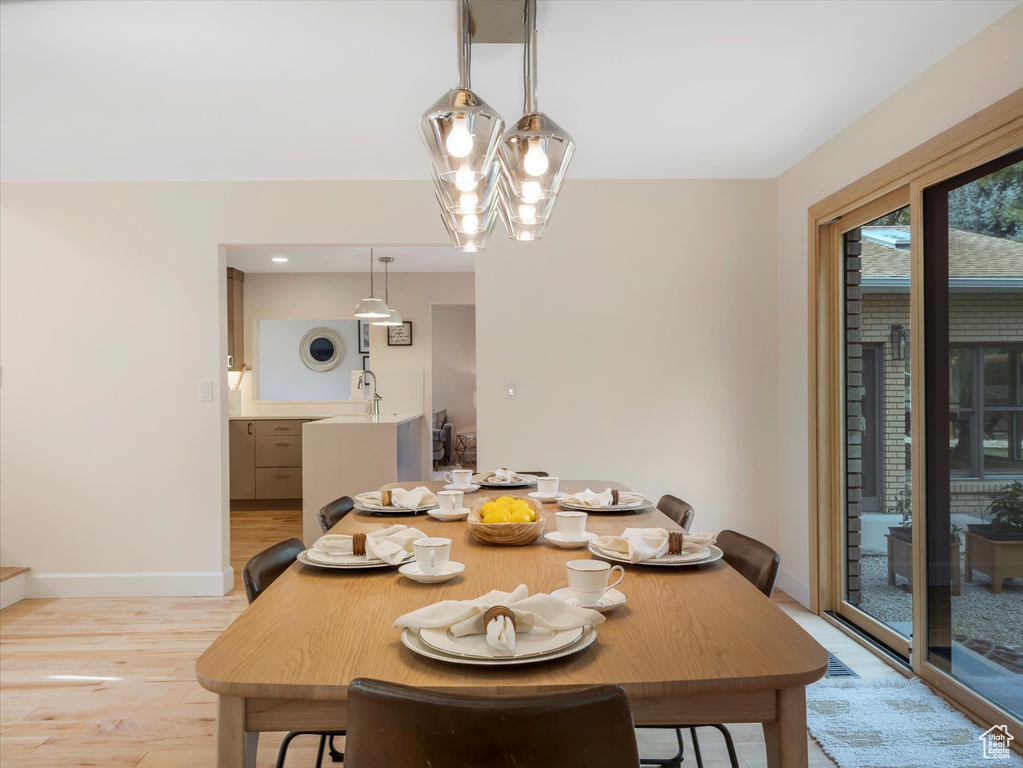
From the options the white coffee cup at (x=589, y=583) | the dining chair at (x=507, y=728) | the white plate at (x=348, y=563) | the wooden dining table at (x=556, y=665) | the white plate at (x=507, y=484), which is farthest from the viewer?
the white plate at (x=507, y=484)

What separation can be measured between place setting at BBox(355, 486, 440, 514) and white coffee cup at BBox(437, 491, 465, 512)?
5.5 inches

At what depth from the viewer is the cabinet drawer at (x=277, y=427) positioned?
23.2 feet

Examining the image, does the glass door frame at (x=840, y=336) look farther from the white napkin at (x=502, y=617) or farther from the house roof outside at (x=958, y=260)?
the white napkin at (x=502, y=617)

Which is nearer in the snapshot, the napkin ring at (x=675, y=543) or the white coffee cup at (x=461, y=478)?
the napkin ring at (x=675, y=543)

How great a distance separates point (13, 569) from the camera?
13.8 feet

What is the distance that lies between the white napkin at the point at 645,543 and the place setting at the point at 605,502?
1.58 feet

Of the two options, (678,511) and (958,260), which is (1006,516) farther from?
(678,511)

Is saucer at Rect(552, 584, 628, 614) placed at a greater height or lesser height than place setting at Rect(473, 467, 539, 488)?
lesser

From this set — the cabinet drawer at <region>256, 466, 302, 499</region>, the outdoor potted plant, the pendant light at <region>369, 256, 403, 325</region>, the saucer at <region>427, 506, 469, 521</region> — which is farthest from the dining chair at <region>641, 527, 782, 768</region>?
the cabinet drawer at <region>256, 466, 302, 499</region>

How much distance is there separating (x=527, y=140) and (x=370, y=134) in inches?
73.7

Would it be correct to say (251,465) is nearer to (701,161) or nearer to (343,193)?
(343,193)

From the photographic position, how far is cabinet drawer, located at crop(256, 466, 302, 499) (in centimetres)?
709

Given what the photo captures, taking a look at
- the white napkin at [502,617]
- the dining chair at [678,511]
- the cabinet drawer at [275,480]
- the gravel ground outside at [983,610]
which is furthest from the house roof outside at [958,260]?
the cabinet drawer at [275,480]

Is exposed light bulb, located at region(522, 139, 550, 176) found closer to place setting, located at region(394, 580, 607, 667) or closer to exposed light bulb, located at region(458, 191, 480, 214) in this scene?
exposed light bulb, located at region(458, 191, 480, 214)
